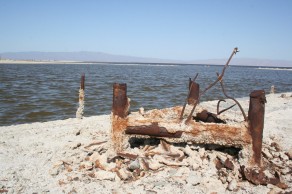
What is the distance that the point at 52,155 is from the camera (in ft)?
20.0

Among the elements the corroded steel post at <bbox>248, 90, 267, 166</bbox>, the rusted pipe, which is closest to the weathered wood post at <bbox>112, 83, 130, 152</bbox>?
the rusted pipe

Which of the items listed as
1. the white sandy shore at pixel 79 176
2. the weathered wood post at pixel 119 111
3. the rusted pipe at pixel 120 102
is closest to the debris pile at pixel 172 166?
the white sandy shore at pixel 79 176

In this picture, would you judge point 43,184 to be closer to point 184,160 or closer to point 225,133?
point 184,160

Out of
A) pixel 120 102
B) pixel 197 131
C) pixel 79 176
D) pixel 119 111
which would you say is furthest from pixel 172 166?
pixel 79 176

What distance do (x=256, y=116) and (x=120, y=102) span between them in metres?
2.40

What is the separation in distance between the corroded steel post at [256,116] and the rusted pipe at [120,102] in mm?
2222

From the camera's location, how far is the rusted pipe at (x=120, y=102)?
5230mm

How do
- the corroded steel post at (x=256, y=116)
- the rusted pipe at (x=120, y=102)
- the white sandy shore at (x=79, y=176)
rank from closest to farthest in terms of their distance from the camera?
1. the white sandy shore at (x=79, y=176)
2. the corroded steel post at (x=256, y=116)
3. the rusted pipe at (x=120, y=102)

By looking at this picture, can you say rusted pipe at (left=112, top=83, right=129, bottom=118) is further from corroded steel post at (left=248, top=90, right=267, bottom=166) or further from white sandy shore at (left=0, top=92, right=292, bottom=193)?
corroded steel post at (left=248, top=90, right=267, bottom=166)

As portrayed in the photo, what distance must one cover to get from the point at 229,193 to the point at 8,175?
3.86 metres

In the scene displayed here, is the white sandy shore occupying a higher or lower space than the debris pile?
lower

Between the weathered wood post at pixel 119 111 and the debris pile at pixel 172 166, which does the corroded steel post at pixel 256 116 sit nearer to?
the debris pile at pixel 172 166

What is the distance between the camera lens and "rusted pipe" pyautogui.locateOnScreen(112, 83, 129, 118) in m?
5.23

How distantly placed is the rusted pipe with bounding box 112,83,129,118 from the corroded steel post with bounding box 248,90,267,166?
2222mm
